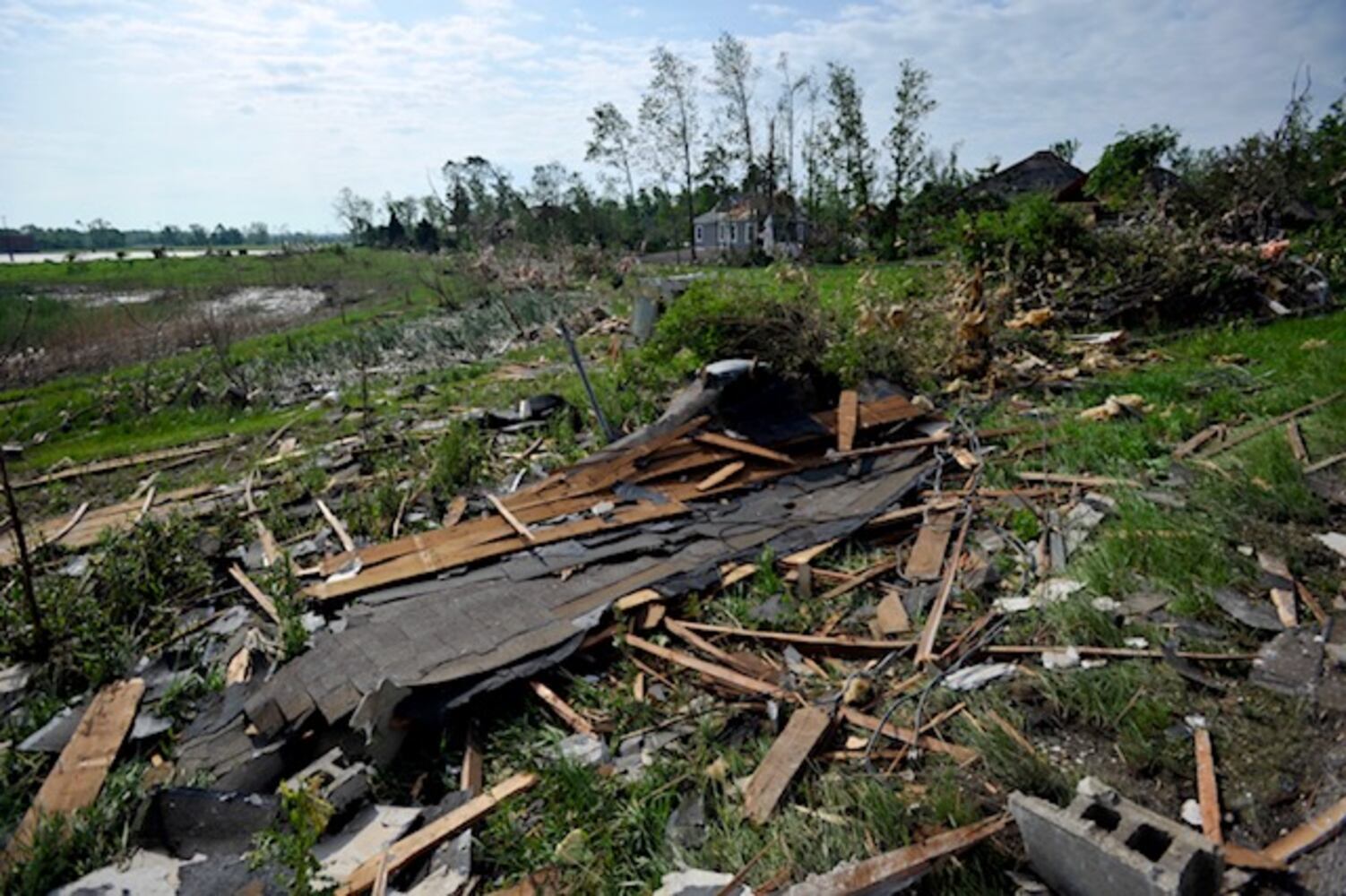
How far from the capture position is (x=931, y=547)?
5020 millimetres

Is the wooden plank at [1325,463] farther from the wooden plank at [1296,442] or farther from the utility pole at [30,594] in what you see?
the utility pole at [30,594]

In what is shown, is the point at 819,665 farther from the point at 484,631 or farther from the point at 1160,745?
the point at 484,631

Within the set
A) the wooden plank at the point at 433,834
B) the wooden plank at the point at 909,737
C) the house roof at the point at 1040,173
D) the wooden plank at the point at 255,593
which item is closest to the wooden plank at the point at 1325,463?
the wooden plank at the point at 909,737

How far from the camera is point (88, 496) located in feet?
27.2

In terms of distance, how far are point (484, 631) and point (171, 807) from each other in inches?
66.4

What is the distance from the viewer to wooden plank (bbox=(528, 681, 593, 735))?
3814mm

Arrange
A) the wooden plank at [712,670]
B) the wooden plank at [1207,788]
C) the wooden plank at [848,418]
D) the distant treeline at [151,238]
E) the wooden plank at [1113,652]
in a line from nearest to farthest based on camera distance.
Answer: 1. the wooden plank at [1207,788]
2. the wooden plank at [1113,652]
3. the wooden plank at [712,670]
4. the wooden plank at [848,418]
5. the distant treeline at [151,238]

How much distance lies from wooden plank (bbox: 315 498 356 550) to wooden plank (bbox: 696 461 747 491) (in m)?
3.00

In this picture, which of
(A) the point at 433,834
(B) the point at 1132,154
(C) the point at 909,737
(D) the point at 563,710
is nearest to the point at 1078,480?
(C) the point at 909,737

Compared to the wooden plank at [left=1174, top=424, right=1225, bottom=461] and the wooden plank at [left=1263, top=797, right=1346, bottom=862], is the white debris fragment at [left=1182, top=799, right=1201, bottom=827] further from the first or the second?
the wooden plank at [left=1174, top=424, right=1225, bottom=461]

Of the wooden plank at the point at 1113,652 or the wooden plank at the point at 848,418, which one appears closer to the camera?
the wooden plank at the point at 1113,652

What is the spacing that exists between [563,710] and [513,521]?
214cm

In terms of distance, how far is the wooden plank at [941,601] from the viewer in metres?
3.91

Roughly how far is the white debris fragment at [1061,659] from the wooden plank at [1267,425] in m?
3.03
